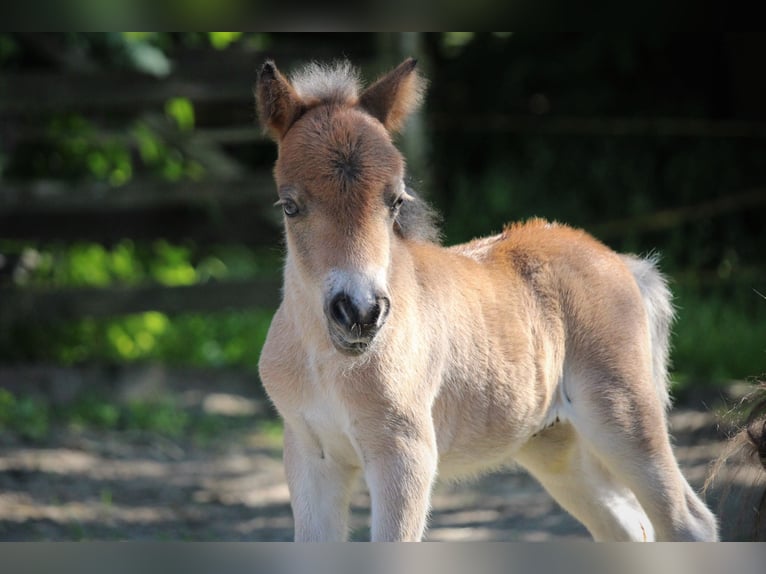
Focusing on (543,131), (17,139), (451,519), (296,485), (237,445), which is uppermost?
(543,131)

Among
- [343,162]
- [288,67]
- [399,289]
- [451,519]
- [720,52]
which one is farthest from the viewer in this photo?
[720,52]

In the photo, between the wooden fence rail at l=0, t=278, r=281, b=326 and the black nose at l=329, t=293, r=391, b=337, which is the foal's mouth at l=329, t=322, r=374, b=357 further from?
the wooden fence rail at l=0, t=278, r=281, b=326

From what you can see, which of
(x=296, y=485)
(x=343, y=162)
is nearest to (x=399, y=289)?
(x=343, y=162)

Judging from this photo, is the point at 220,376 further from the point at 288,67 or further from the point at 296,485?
the point at 296,485

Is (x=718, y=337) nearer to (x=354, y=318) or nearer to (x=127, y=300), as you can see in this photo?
(x=127, y=300)

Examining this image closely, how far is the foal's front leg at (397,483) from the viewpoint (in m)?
3.32

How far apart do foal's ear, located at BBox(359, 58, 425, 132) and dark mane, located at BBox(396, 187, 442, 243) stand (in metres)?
0.37

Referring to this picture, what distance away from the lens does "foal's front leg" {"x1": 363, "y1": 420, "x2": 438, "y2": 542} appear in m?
3.32

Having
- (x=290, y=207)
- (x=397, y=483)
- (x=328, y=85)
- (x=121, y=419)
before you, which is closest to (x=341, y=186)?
(x=290, y=207)

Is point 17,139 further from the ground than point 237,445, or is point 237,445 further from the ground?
point 17,139

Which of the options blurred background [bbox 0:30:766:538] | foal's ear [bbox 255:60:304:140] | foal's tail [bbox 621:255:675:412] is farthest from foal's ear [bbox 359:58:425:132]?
blurred background [bbox 0:30:766:538]

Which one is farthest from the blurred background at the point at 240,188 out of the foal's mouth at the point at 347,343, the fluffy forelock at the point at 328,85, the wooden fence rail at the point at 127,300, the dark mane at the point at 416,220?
the foal's mouth at the point at 347,343

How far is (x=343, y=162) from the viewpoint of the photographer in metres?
3.27

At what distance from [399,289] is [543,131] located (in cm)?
776
